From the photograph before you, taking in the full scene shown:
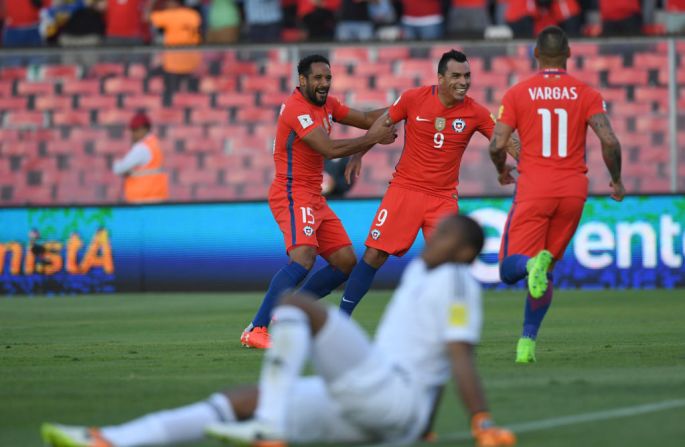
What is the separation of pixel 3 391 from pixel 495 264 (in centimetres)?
1124

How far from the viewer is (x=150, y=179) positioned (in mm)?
21484

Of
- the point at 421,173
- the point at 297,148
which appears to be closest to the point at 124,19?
the point at 297,148

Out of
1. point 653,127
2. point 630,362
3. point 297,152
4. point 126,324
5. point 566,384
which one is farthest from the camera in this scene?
point 653,127

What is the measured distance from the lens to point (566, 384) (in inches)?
358

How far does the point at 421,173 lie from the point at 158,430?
22.3ft

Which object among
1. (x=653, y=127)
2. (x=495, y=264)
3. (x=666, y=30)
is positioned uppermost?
(x=666, y=30)

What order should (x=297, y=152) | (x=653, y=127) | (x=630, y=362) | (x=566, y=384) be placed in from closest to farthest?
1. (x=566, y=384)
2. (x=630, y=362)
3. (x=297, y=152)
4. (x=653, y=127)

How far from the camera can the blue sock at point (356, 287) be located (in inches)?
497

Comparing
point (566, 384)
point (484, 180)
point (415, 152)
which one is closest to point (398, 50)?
point (484, 180)

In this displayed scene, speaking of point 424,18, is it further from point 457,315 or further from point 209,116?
point 457,315

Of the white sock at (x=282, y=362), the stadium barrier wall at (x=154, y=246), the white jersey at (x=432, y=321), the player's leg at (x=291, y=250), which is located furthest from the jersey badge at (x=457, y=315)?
the stadium barrier wall at (x=154, y=246)

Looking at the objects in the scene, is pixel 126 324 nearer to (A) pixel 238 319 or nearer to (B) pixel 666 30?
(A) pixel 238 319

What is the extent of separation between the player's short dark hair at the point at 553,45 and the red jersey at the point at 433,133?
6.84 feet

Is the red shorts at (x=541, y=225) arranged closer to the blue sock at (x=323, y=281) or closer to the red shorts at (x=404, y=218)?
the red shorts at (x=404, y=218)
